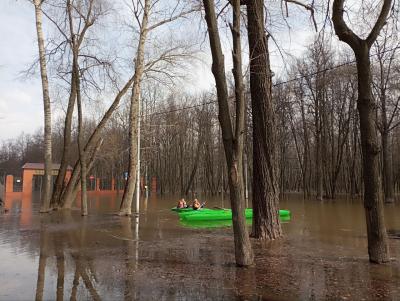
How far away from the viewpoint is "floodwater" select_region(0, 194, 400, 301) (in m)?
5.70

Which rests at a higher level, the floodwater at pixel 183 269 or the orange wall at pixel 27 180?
the orange wall at pixel 27 180

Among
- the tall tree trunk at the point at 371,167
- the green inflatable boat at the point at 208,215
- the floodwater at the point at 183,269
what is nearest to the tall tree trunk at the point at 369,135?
the tall tree trunk at the point at 371,167

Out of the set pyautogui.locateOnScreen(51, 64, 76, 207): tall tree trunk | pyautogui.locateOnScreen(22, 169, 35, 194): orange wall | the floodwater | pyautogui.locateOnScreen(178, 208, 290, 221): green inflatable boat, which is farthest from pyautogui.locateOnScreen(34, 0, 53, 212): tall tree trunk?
pyautogui.locateOnScreen(22, 169, 35, 194): orange wall

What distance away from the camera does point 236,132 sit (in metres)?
7.20

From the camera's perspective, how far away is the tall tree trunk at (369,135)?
295 inches

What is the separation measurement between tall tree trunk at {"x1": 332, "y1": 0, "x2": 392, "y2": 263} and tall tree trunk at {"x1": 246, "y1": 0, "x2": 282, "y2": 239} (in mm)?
2995

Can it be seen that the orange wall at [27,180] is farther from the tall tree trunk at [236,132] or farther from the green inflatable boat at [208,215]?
the tall tree trunk at [236,132]

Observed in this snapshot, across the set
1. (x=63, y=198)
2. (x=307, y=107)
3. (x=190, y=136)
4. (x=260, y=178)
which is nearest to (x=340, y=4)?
(x=260, y=178)

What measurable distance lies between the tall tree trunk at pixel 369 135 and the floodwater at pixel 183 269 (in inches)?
19.9

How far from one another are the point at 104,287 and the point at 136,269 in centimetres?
124

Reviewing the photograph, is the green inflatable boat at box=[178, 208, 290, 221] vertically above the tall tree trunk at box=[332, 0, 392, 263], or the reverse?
the tall tree trunk at box=[332, 0, 392, 263]

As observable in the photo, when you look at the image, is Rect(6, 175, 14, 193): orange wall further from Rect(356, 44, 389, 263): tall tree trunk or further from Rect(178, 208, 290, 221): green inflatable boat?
Rect(356, 44, 389, 263): tall tree trunk

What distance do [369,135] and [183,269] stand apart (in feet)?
13.8

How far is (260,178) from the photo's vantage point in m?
11.0
